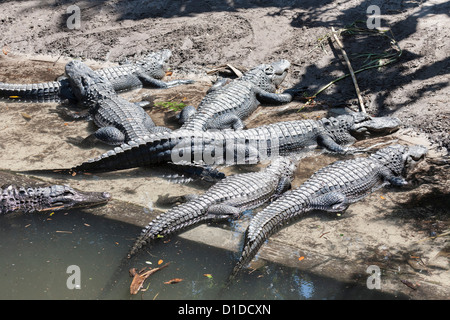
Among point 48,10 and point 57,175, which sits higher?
point 48,10

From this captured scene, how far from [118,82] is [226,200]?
150 inches

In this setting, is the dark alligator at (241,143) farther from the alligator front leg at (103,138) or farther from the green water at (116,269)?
the green water at (116,269)

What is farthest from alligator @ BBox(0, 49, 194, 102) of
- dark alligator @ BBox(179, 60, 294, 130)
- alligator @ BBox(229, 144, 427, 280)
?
alligator @ BBox(229, 144, 427, 280)

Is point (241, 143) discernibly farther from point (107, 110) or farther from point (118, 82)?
point (118, 82)

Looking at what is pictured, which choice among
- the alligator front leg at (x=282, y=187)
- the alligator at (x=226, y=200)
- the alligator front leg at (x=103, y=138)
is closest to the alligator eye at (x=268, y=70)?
the alligator at (x=226, y=200)

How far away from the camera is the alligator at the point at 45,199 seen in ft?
17.7

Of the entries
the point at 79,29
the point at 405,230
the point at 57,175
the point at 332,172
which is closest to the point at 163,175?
the point at 57,175

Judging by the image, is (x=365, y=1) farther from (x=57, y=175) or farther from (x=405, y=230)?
(x=57, y=175)

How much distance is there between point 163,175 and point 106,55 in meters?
4.13

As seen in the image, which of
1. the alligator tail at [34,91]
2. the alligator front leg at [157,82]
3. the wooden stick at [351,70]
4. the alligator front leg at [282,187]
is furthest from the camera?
the alligator front leg at [157,82]

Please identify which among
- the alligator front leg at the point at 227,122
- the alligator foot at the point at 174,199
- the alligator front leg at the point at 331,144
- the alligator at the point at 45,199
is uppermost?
the alligator at the point at 45,199

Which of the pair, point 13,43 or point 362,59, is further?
point 13,43

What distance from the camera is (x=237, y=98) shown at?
287 inches

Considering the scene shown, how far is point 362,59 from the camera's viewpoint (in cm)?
797
